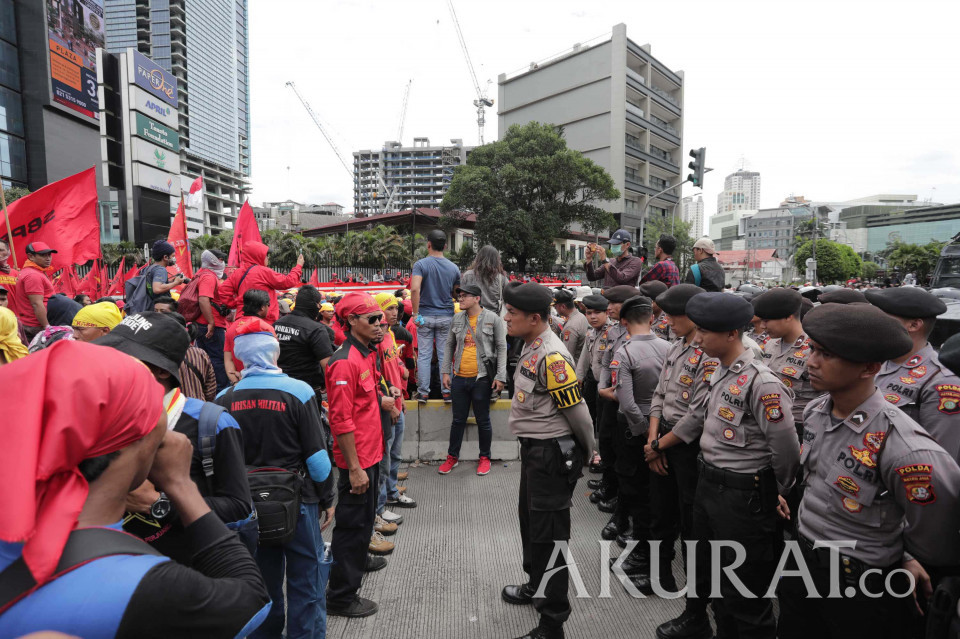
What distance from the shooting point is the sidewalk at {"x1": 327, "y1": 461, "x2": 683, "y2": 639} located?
3.23m

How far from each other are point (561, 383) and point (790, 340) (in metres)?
2.04

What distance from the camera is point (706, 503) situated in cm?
276

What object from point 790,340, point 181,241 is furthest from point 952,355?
point 181,241

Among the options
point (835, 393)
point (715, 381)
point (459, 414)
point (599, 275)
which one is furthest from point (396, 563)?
point (599, 275)

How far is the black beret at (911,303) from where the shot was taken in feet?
9.89

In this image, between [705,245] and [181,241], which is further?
[181,241]

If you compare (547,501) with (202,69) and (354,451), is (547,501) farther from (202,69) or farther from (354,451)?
(202,69)

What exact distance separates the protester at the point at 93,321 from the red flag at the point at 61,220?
11.8 feet

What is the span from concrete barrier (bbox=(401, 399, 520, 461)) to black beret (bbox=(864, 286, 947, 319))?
12.8 ft

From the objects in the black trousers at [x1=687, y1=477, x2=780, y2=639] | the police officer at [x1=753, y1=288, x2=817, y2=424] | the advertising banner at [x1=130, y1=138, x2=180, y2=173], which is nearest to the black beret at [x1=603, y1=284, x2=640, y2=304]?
the police officer at [x1=753, y1=288, x2=817, y2=424]

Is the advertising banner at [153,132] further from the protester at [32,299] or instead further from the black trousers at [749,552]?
the black trousers at [749,552]

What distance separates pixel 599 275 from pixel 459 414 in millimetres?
2710

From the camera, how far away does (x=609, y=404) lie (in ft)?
15.5

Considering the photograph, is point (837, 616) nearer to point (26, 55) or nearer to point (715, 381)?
point (715, 381)
